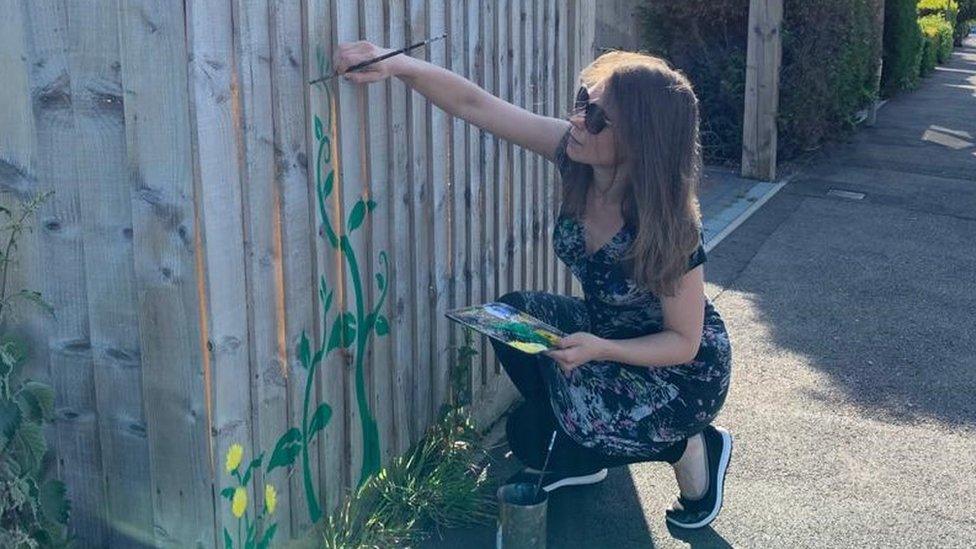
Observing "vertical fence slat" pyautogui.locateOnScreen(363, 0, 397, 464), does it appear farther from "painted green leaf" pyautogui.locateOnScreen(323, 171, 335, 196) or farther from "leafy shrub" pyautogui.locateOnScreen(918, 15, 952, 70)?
"leafy shrub" pyautogui.locateOnScreen(918, 15, 952, 70)

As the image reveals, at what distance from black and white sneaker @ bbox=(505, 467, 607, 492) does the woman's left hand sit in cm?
62

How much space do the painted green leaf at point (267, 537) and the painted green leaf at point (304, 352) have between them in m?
0.45

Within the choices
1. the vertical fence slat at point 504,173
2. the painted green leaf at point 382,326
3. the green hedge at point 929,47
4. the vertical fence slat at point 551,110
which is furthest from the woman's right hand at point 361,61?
the green hedge at point 929,47

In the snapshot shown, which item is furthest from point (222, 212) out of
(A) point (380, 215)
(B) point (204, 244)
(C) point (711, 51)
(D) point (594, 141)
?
(C) point (711, 51)

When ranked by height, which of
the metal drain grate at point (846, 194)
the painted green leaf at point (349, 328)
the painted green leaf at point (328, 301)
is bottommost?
the metal drain grate at point (846, 194)

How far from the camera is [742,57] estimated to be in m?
10.9

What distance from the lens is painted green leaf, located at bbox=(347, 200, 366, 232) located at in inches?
139

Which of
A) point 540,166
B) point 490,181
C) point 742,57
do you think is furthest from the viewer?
point 742,57

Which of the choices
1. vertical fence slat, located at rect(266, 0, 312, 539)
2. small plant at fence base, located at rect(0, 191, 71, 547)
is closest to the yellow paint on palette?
vertical fence slat, located at rect(266, 0, 312, 539)

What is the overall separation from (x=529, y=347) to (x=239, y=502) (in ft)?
3.15

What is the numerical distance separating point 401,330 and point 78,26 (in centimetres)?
155

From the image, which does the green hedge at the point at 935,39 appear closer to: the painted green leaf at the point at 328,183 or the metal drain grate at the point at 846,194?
the metal drain grate at the point at 846,194

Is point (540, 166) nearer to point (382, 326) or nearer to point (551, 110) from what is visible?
point (551, 110)

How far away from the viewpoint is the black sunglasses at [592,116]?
3.60m
